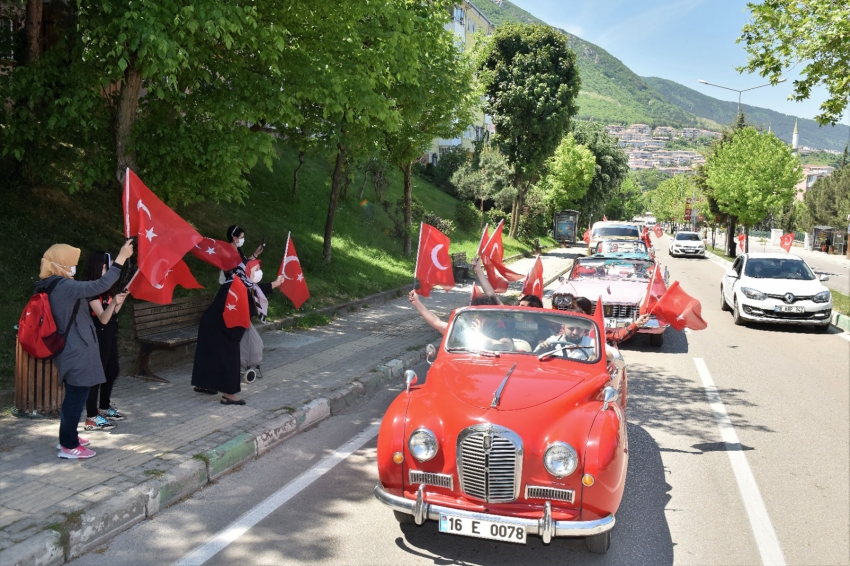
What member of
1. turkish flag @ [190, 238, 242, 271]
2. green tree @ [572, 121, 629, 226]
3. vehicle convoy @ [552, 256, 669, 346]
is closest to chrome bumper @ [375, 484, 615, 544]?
turkish flag @ [190, 238, 242, 271]

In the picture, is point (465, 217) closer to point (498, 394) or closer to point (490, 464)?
point (498, 394)

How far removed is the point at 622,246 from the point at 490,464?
1638 cm

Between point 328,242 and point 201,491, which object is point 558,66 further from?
point 201,491

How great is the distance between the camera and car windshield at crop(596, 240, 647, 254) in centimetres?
1889

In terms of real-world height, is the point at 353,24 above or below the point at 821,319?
above

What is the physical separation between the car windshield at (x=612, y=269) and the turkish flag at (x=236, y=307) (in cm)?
785

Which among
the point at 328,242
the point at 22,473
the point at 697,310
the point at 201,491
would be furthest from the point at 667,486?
the point at 328,242

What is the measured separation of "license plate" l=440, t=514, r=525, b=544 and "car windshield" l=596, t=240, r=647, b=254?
15180mm

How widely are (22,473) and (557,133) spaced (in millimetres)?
33857

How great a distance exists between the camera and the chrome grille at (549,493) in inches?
170

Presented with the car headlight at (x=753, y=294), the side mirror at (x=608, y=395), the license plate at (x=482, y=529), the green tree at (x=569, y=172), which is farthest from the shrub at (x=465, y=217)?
the license plate at (x=482, y=529)

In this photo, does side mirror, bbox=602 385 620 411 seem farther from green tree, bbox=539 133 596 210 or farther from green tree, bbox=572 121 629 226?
green tree, bbox=572 121 629 226

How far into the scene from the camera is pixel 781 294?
46.7 feet

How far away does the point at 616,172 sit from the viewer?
6275 centimetres
